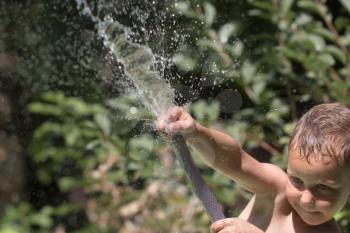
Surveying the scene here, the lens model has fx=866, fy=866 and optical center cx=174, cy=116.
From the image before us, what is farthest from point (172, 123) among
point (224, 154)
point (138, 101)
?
point (138, 101)

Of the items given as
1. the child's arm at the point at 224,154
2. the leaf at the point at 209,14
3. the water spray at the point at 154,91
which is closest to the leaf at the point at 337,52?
the leaf at the point at 209,14

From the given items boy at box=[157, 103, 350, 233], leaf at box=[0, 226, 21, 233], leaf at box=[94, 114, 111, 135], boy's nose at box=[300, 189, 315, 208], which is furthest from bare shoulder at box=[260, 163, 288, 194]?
leaf at box=[0, 226, 21, 233]

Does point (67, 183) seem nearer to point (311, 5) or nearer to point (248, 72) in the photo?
point (248, 72)

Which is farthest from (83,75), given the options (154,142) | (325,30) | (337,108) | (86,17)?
(337,108)

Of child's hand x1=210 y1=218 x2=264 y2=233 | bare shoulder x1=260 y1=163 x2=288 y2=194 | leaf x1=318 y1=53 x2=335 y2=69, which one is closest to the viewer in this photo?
child's hand x1=210 y1=218 x2=264 y2=233

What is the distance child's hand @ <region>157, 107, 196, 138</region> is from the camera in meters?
1.28

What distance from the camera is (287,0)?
247 centimetres

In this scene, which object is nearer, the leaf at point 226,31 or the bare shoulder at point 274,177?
the bare shoulder at point 274,177

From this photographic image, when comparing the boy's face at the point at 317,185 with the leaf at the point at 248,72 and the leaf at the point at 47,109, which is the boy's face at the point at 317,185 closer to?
the leaf at the point at 248,72

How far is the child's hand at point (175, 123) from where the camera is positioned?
1.28 metres

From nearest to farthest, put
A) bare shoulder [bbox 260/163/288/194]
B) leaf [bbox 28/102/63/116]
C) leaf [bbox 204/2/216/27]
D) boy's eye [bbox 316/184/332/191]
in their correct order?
boy's eye [bbox 316/184/332/191] → bare shoulder [bbox 260/163/288/194] → leaf [bbox 204/2/216/27] → leaf [bbox 28/102/63/116]

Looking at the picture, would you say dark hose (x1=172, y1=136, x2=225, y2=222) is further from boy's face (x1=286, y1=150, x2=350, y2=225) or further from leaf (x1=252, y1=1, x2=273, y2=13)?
leaf (x1=252, y1=1, x2=273, y2=13)

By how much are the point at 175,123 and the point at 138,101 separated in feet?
3.41

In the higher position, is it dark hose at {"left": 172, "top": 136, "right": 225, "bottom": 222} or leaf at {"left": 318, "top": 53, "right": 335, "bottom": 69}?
dark hose at {"left": 172, "top": 136, "right": 225, "bottom": 222}
